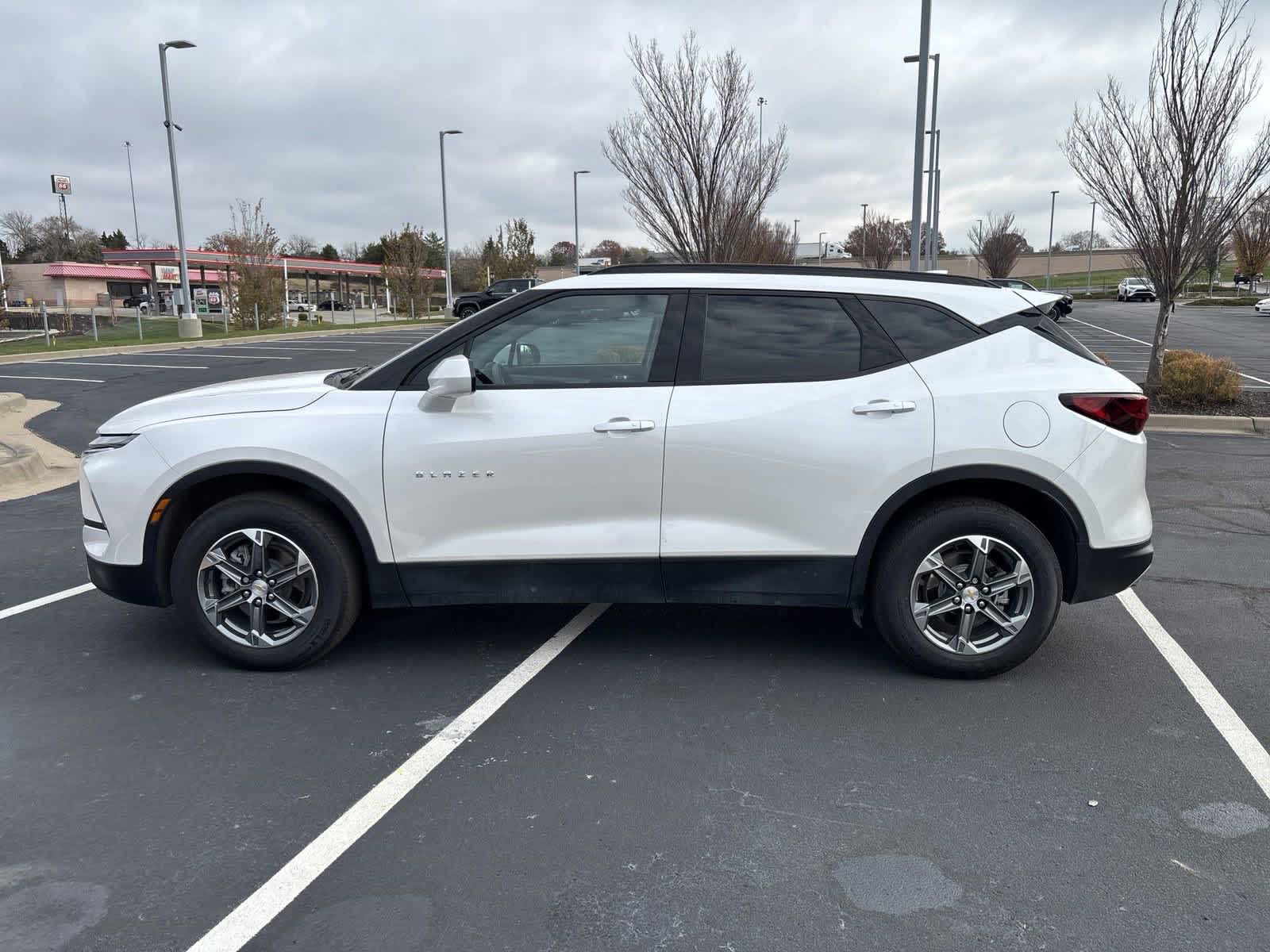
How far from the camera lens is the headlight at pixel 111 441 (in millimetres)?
4383

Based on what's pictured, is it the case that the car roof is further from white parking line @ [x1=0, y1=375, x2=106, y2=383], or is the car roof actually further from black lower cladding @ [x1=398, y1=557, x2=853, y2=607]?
white parking line @ [x1=0, y1=375, x2=106, y2=383]

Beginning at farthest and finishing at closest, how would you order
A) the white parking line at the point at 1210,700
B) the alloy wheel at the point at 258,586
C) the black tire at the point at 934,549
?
the alloy wheel at the point at 258,586
the black tire at the point at 934,549
the white parking line at the point at 1210,700

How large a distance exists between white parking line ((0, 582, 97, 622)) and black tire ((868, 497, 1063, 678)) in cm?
421

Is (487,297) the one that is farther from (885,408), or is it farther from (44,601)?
(885,408)

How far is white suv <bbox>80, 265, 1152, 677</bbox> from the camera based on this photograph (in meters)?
4.18

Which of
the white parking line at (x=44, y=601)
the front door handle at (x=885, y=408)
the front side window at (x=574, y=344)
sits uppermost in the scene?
the front side window at (x=574, y=344)

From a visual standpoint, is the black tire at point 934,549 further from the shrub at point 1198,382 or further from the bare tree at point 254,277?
the bare tree at point 254,277

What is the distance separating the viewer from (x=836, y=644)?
4809 mm

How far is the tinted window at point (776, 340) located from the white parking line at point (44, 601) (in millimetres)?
3689

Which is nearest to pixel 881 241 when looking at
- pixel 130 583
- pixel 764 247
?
pixel 764 247

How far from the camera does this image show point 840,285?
447 cm

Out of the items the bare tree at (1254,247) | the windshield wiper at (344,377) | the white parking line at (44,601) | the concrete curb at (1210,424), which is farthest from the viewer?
the bare tree at (1254,247)

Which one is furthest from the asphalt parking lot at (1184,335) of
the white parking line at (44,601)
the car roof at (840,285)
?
the white parking line at (44,601)

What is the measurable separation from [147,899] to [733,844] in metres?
1.71
